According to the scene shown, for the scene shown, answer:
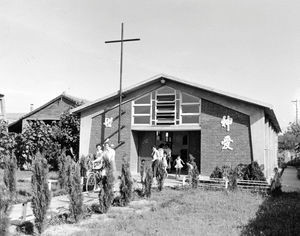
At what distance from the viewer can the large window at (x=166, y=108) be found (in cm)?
2073

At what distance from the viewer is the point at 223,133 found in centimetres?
1972

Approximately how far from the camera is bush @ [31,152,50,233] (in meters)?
7.81

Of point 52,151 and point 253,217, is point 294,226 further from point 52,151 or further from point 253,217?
point 52,151

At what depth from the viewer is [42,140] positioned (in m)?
23.4

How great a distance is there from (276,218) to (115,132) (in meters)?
13.5

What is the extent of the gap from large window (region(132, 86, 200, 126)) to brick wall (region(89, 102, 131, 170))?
0.49 m

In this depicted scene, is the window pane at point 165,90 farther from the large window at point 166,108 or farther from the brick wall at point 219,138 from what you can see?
the brick wall at point 219,138

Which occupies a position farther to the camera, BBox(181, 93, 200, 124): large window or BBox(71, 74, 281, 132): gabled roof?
BBox(181, 93, 200, 124): large window

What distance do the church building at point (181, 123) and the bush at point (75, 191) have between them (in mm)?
11689

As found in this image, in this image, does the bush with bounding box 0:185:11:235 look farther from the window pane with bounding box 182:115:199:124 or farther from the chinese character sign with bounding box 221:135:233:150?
the window pane with bounding box 182:115:199:124

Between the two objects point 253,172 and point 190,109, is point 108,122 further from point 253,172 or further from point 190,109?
point 253,172

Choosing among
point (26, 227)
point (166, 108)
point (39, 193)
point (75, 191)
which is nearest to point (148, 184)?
point (75, 191)

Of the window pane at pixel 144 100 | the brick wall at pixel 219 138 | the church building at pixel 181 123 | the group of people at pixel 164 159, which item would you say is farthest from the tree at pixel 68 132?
the brick wall at pixel 219 138

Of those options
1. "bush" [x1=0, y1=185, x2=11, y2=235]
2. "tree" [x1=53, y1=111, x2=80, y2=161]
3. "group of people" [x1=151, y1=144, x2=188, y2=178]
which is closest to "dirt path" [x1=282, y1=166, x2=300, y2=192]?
"group of people" [x1=151, y1=144, x2=188, y2=178]
